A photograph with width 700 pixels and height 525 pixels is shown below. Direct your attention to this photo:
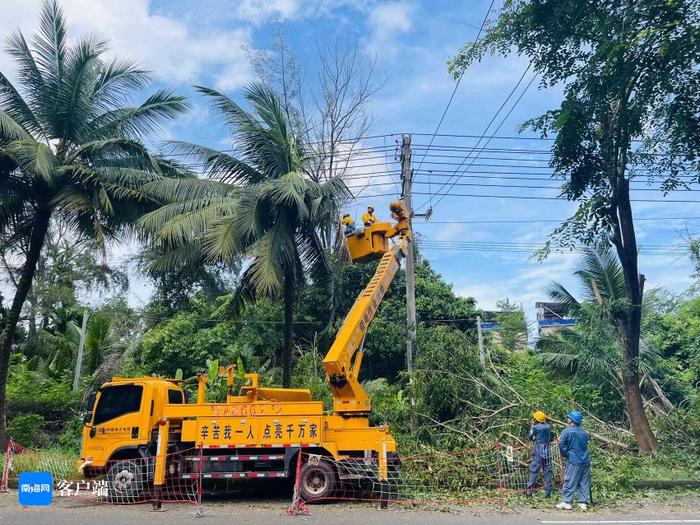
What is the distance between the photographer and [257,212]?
14.1 meters

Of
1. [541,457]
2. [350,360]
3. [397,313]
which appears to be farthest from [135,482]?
[397,313]

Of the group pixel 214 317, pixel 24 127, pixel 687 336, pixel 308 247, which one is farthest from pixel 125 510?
pixel 687 336

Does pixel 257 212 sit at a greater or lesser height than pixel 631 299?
greater

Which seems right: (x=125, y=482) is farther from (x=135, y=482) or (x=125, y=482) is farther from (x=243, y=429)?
(x=243, y=429)

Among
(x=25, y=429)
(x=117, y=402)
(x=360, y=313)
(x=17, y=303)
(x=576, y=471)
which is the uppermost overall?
(x=17, y=303)

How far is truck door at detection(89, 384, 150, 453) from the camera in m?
10.8

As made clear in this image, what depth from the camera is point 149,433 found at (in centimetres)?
1084

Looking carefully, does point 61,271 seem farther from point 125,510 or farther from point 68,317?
point 125,510

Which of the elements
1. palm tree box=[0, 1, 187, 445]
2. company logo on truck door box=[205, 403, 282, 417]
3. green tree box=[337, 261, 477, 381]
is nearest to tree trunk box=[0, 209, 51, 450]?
palm tree box=[0, 1, 187, 445]

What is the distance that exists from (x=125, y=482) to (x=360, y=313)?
502 cm

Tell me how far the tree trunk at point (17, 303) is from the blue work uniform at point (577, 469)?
39.6ft

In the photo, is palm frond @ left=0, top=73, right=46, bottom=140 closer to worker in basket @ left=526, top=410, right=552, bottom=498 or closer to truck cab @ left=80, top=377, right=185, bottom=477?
truck cab @ left=80, top=377, right=185, bottom=477

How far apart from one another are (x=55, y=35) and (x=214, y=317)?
40.1 ft

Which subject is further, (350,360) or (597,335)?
(597,335)
